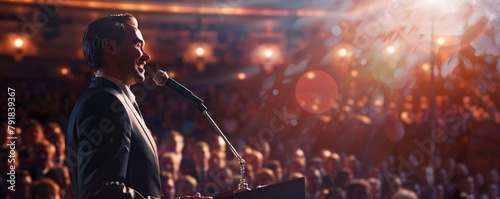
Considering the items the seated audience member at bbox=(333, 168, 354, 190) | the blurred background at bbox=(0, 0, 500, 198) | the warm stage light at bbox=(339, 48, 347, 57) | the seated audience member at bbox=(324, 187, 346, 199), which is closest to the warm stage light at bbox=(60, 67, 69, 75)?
the blurred background at bbox=(0, 0, 500, 198)

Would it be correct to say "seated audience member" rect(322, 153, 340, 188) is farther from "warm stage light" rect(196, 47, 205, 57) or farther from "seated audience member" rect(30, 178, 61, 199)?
"warm stage light" rect(196, 47, 205, 57)

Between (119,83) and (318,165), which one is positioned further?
(318,165)

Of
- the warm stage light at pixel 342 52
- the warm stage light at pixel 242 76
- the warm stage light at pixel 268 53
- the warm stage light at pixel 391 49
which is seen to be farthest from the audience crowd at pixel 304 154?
the warm stage light at pixel 268 53

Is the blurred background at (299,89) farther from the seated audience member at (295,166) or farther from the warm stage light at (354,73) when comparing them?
the warm stage light at (354,73)

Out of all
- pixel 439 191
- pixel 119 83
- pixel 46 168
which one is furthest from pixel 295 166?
pixel 119 83

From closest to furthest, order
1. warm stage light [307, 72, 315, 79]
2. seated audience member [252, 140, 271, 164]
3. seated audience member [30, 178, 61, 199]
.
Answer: seated audience member [30, 178, 61, 199] → seated audience member [252, 140, 271, 164] → warm stage light [307, 72, 315, 79]

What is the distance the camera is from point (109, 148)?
6.88ft

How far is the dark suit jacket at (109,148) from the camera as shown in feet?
6.82

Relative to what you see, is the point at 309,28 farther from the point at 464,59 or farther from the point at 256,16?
the point at 464,59

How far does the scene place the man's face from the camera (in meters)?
2.33

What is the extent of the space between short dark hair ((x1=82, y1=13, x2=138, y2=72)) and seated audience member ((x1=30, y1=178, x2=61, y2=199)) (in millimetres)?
3072

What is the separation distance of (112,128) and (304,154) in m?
7.41

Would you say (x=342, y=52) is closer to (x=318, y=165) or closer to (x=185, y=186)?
(x=318, y=165)

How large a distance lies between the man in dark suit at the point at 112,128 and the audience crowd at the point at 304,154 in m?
2.98
